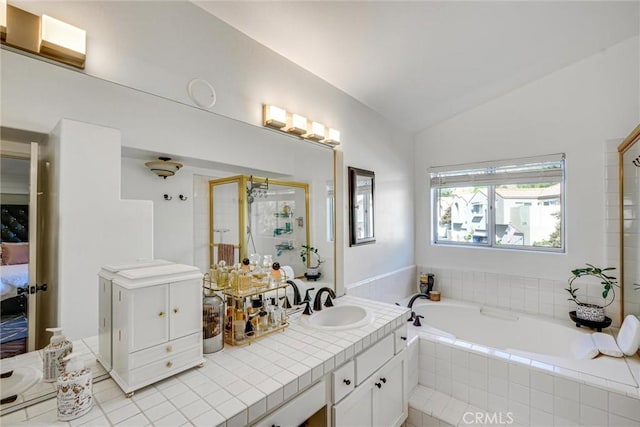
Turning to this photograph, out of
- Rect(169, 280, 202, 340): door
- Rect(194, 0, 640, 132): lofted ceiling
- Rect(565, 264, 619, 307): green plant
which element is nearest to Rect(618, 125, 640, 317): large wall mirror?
Rect(565, 264, 619, 307): green plant

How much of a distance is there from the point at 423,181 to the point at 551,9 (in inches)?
74.2

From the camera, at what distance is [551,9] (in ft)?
5.90

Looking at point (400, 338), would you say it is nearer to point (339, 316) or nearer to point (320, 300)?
point (339, 316)

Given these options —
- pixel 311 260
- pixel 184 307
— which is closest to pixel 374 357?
pixel 311 260

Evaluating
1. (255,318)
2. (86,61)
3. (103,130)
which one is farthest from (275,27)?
(255,318)

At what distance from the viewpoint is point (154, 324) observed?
0.95 metres

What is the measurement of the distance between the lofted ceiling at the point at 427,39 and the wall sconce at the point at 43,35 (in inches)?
25.4

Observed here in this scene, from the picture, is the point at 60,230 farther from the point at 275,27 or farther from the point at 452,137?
the point at 452,137

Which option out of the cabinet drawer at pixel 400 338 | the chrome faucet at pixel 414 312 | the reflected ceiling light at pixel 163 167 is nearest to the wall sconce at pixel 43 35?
the reflected ceiling light at pixel 163 167

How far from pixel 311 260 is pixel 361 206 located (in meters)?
0.81

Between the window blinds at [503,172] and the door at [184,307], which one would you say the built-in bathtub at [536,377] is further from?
the door at [184,307]

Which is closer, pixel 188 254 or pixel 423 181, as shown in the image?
pixel 188 254

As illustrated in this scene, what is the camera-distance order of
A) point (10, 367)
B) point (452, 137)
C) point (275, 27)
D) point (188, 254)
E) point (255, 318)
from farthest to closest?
point (452, 137) < point (275, 27) < point (255, 318) < point (188, 254) < point (10, 367)

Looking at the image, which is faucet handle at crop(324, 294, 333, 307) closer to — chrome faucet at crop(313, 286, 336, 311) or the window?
chrome faucet at crop(313, 286, 336, 311)
